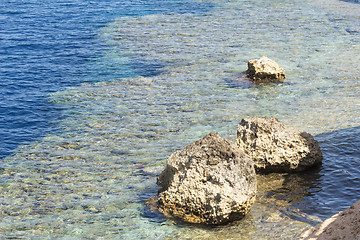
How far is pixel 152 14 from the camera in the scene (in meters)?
38.8

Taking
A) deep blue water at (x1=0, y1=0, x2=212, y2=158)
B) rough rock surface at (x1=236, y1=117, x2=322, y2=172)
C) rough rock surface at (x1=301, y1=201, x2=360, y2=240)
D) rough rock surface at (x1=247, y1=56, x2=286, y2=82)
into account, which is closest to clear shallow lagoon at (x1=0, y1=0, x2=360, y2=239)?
deep blue water at (x1=0, y1=0, x2=212, y2=158)

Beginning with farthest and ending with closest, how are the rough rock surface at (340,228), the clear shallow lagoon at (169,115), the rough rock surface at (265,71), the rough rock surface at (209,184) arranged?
the rough rock surface at (265,71)
the clear shallow lagoon at (169,115)
the rough rock surface at (209,184)
the rough rock surface at (340,228)

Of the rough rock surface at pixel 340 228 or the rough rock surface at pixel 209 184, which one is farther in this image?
the rough rock surface at pixel 209 184

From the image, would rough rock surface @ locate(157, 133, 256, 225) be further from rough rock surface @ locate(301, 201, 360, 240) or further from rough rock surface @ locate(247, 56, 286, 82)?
rough rock surface @ locate(247, 56, 286, 82)

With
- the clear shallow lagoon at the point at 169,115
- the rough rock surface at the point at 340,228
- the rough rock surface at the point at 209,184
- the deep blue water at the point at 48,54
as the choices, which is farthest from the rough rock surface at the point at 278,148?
the deep blue water at the point at 48,54

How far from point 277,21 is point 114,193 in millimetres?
26909

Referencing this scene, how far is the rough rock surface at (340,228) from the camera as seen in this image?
29.5 ft

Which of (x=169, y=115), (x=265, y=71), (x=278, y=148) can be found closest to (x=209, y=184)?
(x=278, y=148)

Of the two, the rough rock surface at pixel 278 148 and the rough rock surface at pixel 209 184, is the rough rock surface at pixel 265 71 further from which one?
the rough rock surface at pixel 209 184

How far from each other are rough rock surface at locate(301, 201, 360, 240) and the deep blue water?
12.4 metres

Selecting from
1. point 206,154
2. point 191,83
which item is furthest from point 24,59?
point 206,154

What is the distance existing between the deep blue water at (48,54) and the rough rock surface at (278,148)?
31.0 feet

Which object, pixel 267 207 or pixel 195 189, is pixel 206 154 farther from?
pixel 267 207

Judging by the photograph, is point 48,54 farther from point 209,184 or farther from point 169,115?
point 209,184
